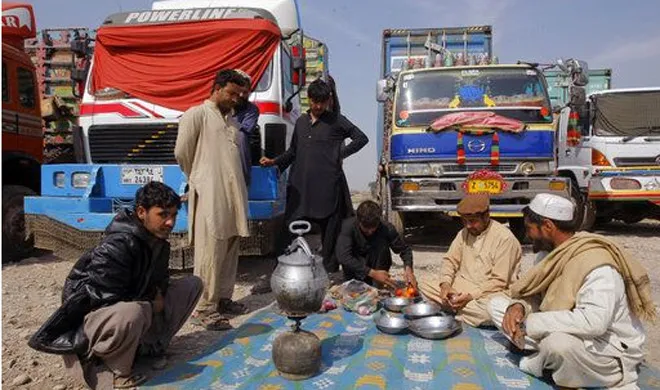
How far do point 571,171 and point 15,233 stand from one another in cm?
783

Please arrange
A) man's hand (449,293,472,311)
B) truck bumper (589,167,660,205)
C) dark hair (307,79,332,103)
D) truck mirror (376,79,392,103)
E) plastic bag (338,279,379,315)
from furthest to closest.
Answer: truck bumper (589,167,660,205)
truck mirror (376,79,392,103)
dark hair (307,79,332,103)
plastic bag (338,279,379,315)
man's hand (449,293,472,311)

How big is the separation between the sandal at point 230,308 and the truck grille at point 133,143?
155 cm

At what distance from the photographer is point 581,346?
7.80 feet

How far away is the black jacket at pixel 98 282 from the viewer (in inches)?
99.9

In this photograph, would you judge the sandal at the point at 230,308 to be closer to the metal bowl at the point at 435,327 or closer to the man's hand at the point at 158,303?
the man's hand at the point at 158,303

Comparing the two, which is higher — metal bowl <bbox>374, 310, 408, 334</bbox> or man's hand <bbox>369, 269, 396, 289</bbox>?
man's hand <bbox>369, 269, 396, 289</bbox>

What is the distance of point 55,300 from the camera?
4516mm

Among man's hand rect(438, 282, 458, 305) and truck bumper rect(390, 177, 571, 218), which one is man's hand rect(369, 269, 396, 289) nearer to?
man's hand rect(438, 282, 458, 305)

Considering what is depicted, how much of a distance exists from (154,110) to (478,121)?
3.69 m

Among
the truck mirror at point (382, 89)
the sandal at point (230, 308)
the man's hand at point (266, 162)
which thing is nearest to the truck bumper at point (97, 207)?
the man's hand at point (266, 162)

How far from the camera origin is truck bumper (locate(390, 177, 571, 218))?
6145mm

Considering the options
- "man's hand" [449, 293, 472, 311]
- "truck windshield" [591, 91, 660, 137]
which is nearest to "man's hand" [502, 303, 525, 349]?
"man's hand" [449, 293, 472, 311]

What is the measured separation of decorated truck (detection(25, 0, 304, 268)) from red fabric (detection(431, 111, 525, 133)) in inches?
77.3

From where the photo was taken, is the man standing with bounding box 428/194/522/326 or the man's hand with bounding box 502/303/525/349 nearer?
the man's hand with bounding box 502/303/525/349
